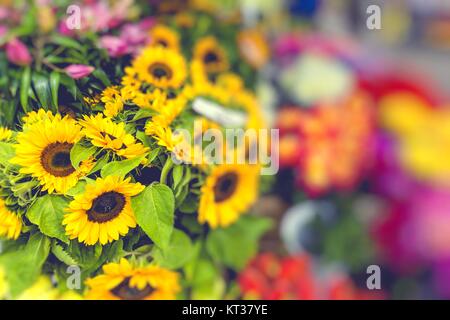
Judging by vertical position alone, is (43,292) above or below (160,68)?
below

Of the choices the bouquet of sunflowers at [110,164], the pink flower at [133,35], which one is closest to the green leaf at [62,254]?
the bouquet of sunflowers at [110,164]

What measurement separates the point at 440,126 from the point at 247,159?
2.12 ft

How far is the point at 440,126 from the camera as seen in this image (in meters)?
1.11

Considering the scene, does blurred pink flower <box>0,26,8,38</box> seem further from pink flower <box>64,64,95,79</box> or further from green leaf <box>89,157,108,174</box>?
green leaf <box>89,157,108,174</box>

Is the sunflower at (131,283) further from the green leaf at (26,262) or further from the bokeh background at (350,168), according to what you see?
the bokeh background at (350,168)

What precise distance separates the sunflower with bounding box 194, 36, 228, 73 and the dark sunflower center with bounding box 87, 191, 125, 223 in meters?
0.27

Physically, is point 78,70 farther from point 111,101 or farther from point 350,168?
point 350,168

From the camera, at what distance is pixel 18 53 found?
544 mm

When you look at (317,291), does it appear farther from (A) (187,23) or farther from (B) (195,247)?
Result: (A) (187,23)

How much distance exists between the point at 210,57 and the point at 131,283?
30cm

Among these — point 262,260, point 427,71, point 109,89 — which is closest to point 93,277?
point 109,89

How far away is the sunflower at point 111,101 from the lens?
46cm

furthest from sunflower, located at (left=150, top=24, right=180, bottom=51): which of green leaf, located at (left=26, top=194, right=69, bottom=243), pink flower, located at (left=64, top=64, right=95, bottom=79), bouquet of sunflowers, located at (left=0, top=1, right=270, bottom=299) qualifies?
green leaf, located at (left=26, top=194, right=69, bottom=243)

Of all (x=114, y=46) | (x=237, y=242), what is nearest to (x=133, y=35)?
(x=114, y=46)
